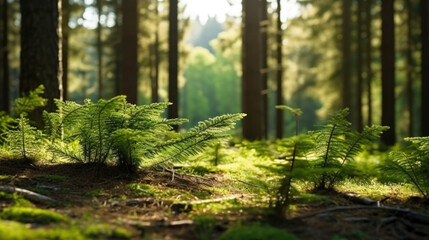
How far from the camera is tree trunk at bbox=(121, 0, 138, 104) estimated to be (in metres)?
13.8

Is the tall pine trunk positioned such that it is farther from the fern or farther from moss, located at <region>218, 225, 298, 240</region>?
moss, located at <region>218, 225, 298, 240</region>

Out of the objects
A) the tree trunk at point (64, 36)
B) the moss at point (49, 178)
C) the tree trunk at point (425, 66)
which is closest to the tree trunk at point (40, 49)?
the moss at point (49, 178)

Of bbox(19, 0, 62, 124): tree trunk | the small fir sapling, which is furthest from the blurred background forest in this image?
the small fir sapling

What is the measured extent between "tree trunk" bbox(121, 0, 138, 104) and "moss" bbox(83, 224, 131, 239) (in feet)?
36.7

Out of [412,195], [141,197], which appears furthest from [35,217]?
[412,195]

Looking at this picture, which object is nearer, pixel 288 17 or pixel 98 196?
pixel 98 196

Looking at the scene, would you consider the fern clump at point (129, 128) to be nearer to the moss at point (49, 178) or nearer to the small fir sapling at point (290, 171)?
the moss at point (49, 178)

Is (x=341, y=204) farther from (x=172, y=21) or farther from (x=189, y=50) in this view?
(x=189, y=50)

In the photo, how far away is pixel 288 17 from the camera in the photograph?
68.3ft

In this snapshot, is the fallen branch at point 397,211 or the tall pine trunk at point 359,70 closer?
the fallen branch at point 397,211

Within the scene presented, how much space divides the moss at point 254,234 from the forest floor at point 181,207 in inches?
6.6

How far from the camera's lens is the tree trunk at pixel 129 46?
13773 mm

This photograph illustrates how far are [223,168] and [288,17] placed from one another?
618 inches

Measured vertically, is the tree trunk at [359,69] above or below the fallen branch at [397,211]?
above
